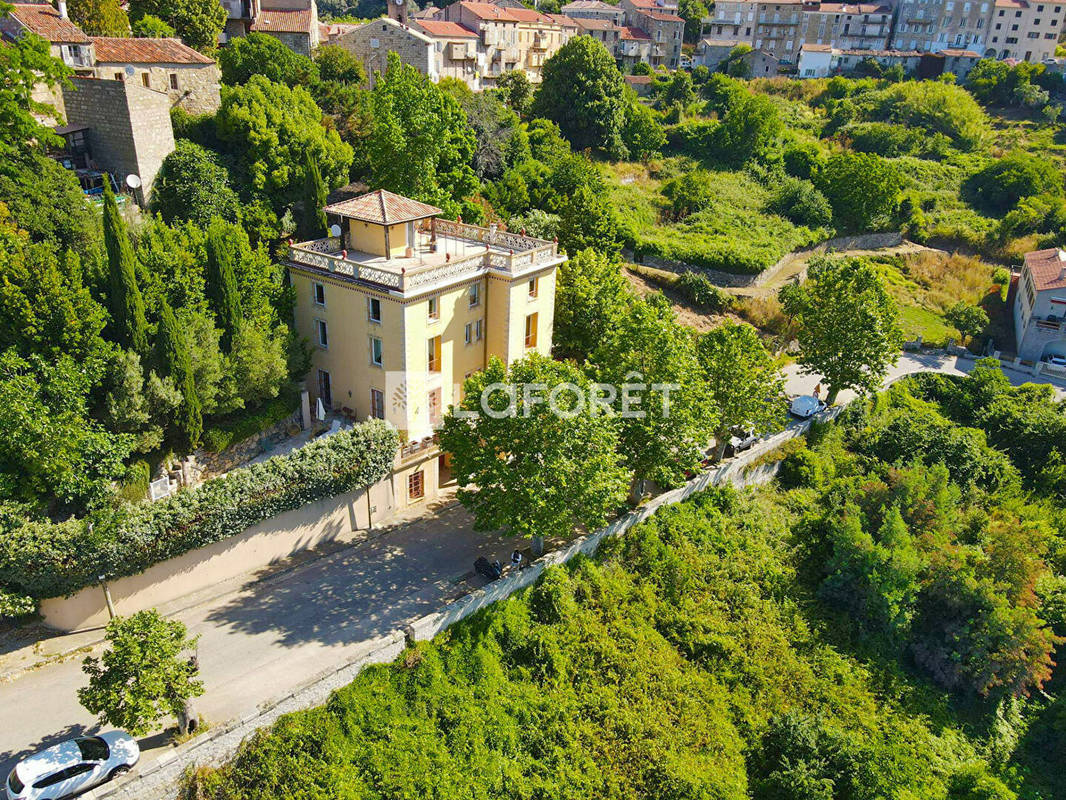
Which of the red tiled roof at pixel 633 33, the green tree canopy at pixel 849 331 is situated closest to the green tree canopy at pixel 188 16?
the green tree canopy at pixel 849 331

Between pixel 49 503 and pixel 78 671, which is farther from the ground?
pixel 49 503

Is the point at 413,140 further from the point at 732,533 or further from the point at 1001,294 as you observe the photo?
the point at 1001,294

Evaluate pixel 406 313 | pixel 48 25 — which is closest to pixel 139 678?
pixel 406 313

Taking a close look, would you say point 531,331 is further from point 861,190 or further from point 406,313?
point 861,190

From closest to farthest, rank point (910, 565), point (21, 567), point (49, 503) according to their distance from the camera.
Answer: point (21, 567) → point (49, 503) → point (910, 565)

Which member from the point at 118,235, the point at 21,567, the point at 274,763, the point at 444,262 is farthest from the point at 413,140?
the point at 274,763

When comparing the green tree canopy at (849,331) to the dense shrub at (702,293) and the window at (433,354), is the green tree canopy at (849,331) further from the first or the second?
the window at (433,354)
